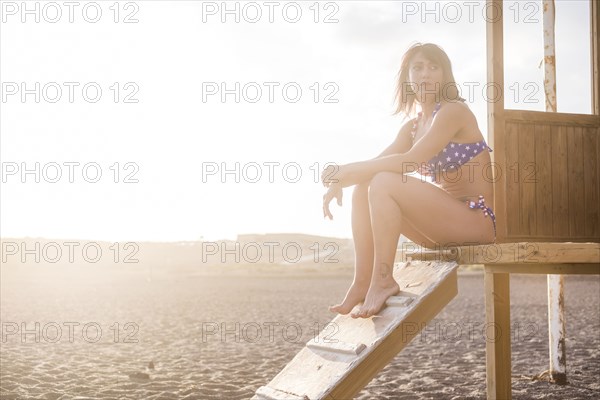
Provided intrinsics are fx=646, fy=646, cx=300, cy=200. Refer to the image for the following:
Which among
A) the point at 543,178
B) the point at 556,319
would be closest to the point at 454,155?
the point at 543,178

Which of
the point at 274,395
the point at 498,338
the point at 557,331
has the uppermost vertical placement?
the point at 498,338

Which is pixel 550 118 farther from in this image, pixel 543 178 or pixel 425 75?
pixel 425 75

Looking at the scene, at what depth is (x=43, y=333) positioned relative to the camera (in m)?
12.8

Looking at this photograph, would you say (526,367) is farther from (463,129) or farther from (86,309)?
(86,309)

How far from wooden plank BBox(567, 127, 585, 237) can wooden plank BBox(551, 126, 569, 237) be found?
0.04 metres

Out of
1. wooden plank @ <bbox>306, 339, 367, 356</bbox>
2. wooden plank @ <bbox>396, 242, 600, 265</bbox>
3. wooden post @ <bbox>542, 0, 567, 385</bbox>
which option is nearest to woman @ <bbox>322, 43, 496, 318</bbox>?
wooden plank @ <bbox>396, 242, 600, 265</bbox>

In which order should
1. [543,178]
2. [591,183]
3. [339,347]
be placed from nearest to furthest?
[339,347], [543,178], [591,183]

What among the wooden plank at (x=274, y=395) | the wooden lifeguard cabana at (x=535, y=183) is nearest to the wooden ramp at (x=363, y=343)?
the wooden plank at (x=274, y=395)

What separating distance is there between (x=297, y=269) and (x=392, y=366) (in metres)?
46.2

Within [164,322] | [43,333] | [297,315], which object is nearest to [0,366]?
[43,333]

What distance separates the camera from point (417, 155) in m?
4.08

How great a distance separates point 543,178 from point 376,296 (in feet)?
7.60

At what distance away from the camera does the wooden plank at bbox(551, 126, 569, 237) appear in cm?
550

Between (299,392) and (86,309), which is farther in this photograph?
(86,309)
